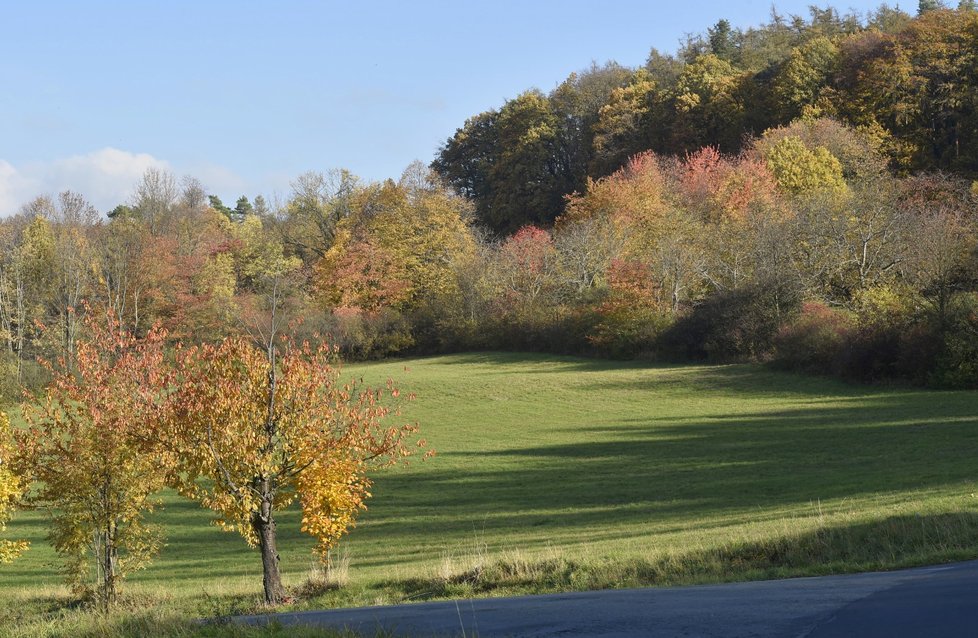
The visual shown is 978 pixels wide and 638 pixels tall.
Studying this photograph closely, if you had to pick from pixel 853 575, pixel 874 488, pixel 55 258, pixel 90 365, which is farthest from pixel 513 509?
pixel 55 258

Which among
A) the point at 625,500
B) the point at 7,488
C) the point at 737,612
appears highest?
the point at 7,488

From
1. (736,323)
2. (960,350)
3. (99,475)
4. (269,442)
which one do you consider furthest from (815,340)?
(99,475)

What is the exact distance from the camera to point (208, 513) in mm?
30359

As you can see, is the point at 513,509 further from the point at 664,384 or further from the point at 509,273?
the point at 509,273

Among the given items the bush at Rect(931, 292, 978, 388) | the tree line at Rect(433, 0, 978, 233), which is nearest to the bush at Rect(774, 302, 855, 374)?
the bush at Rect(931, 292, 978, 388)

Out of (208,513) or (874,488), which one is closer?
(874,488)

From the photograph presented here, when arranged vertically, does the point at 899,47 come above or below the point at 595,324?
above

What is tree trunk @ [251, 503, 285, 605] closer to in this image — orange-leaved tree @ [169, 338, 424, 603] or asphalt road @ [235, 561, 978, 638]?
orange-leaved tree @ [169, 338, 424, 603]

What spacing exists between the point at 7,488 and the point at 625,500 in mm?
14644

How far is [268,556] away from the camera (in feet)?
51.1

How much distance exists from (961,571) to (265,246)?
79272 mm

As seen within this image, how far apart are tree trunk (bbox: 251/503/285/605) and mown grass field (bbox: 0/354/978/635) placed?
1.39ft

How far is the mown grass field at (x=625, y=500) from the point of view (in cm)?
1384

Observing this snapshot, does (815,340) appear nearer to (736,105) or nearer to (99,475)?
(99,475)
